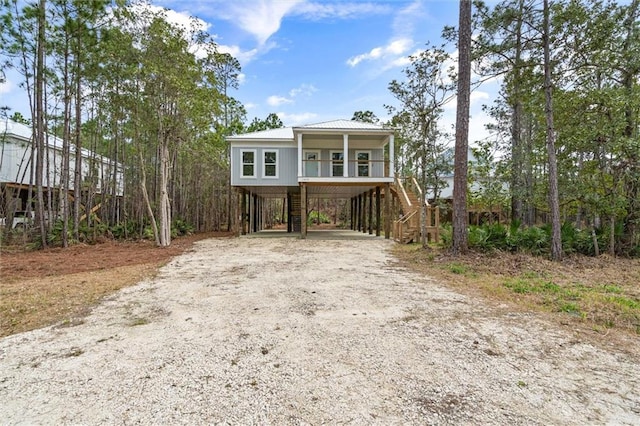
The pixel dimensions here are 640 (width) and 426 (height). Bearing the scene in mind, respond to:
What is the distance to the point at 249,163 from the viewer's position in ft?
49.8

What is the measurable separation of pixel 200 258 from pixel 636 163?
11115 millimetres

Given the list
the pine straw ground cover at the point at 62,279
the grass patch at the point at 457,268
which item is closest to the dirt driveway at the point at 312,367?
the pine straw ground cover at the point at 62,279

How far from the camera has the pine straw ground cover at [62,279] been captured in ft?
13.0

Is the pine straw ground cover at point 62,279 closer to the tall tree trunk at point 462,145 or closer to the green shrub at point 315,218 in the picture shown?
the tall tree trunk at point 462,145

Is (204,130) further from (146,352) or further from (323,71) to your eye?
A: (146,352)

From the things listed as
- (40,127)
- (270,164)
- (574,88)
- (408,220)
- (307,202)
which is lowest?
(408,220)

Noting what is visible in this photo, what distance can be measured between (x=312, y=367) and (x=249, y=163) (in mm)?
13401

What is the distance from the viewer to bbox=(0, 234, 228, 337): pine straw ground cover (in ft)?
13.0

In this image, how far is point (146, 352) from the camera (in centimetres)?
291

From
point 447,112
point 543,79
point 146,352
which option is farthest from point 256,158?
point 146,352

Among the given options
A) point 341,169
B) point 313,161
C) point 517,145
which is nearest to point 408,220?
point 341,169

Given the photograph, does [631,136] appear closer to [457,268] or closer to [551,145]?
[551,145]

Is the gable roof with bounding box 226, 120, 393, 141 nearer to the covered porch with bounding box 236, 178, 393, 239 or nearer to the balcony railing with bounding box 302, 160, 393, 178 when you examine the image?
the balcony railing with bounding box 302, 160, 393, 178

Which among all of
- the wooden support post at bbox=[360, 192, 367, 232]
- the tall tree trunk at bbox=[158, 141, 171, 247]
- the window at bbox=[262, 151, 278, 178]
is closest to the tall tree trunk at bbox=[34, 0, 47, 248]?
the tall tree trunk at bbox=[158, 141, 171, 247]
